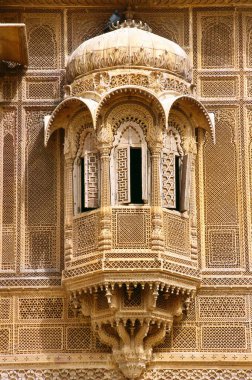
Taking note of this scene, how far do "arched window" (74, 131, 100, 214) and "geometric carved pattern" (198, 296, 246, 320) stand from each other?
1493mm

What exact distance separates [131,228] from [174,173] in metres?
0.78

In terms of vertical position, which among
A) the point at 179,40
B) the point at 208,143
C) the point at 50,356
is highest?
the point at 179,40

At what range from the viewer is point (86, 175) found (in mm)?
16109

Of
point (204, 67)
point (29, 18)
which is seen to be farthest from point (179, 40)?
point (29, 18)

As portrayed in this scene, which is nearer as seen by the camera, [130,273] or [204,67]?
[130,273]

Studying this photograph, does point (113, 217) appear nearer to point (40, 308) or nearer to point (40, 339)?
point (40, 308)

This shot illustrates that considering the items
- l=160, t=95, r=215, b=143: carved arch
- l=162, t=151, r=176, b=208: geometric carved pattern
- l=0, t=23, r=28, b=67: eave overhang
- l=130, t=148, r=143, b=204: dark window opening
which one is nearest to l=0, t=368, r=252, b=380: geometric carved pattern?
l=162, t=151, r=176, b=208: geometric carved pattern

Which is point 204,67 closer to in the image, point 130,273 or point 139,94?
point 139,94

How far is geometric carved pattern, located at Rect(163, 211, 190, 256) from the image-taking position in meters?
15.9

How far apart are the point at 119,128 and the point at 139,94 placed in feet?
1.33

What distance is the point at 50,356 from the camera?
16047 mm

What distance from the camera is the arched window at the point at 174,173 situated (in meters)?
16.1

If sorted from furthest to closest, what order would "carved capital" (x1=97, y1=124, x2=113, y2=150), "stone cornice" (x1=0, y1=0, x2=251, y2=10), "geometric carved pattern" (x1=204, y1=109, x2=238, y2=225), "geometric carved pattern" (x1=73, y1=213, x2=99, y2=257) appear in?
"stone cornice" (x1=0, y1=0, x2=251, y2=10)
"geometric carved pattern" (x1=204, y1=109, x2=238, y2=225)
"carved capital" (x1=97, y1=124, x2=113, y2=150)
"geometric carved pattern" (x1=73, y1=213, x2=99, y2=257)

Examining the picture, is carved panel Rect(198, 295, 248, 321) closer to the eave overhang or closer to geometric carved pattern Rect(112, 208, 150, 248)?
geometric carved pattern Rect(112, 208, 150, 248)
